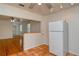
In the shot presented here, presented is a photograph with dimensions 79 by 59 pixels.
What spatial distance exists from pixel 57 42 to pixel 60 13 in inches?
33.8

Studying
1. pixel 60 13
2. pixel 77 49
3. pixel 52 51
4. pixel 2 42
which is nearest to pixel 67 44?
pixel 77 49

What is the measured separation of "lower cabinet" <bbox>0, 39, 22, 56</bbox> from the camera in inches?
103

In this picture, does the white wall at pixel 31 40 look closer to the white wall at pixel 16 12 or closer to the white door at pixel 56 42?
the white door at pixel 56 42

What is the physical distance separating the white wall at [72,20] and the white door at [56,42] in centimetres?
45

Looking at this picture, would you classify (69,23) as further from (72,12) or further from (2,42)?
(2,42)

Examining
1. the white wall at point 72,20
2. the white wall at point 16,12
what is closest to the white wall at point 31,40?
the white wall at point 16,12

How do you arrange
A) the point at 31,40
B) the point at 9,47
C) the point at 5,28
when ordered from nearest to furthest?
the point at 9,47, the point at 5,28, the point at 31,40

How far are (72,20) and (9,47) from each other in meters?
2.09

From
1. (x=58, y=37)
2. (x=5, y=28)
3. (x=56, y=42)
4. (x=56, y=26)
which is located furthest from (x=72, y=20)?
(x=5, y=28)

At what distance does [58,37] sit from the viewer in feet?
8.67

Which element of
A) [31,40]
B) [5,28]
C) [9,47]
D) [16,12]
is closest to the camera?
[16,12]

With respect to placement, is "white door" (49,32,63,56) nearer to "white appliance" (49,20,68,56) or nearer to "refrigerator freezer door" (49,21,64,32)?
"white appliance" (49,20,68,56)

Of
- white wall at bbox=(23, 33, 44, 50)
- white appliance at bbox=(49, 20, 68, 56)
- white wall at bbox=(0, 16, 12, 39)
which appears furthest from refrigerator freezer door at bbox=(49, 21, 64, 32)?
white wall at bbox=(0, 16, 12, 39)

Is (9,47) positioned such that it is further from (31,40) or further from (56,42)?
(56,42)
